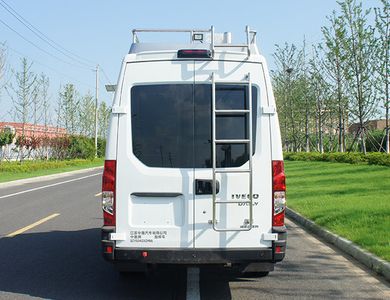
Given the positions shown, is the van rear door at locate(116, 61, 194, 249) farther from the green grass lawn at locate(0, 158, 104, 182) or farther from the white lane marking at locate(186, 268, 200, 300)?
the green grass lawn at locate(0, 158, 104, 182)

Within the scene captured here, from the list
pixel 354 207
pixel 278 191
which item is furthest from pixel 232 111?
pixel 354 207

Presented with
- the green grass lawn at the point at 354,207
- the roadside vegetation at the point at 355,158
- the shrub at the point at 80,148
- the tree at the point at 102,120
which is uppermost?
the tree at the point at 102,120

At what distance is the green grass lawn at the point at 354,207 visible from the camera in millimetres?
8203

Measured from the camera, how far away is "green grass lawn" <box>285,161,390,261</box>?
8203 mm

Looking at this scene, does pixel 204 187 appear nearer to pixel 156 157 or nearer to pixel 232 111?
pixel 156 157

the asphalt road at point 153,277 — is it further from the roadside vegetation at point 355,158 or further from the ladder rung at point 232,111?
the roadside vegetation at point 355,158

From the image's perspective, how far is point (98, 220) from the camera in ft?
37.0

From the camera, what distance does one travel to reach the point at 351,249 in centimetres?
774

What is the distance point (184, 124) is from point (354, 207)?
7.18 m

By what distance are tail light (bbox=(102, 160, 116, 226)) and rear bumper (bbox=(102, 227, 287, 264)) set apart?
110 millimetres

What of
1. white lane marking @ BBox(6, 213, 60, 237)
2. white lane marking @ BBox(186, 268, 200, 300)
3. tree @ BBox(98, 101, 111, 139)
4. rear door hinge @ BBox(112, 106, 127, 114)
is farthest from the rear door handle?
tree @ BBox(98, 101, 111, 139)

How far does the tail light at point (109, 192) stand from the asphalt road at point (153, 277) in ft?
3.35

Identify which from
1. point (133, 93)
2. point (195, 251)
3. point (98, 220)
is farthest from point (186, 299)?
point (98, 220)

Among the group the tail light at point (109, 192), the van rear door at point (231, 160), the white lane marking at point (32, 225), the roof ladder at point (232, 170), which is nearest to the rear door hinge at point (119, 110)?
the tail light at point (109, 192)
